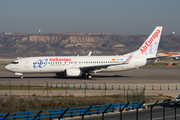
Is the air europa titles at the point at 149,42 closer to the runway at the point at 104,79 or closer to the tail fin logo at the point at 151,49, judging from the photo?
the tail fin logo at the point at 151,49

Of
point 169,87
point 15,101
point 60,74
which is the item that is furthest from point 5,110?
point 60,74

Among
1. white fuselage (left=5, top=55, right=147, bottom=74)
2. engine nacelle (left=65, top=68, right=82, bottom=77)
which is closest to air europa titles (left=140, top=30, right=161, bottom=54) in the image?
white fuselage (left=5, top=55, right=147, bottom=74)

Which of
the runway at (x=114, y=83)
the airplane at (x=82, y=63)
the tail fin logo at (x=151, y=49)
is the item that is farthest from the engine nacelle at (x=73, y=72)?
the tail fin logo at (x=151, y=49)

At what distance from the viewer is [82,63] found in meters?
50.8

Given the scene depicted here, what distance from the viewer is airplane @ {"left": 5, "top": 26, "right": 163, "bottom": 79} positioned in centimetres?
4862

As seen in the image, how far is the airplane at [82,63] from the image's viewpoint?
4862 centimetres

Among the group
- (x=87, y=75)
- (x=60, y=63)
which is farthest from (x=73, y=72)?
(x=87, y=75)

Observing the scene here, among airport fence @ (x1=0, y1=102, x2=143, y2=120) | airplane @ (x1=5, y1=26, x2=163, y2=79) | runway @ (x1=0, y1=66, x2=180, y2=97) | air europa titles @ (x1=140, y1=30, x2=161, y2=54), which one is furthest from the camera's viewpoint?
air europa titles @ (x1=140, y1=30, x2=161, y2=54)

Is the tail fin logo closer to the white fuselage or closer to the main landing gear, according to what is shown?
the white fuselage

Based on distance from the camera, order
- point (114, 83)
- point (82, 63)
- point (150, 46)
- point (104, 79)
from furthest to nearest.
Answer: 1. point (150, 46)
2. point (82, 63)
3. point (104, 79)
4. point (114, 83)

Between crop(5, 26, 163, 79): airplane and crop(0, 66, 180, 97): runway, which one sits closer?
crop(0, 66, 180, 97): runway

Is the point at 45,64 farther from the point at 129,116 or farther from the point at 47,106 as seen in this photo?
the point at 129,116

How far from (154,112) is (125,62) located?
2765 cm

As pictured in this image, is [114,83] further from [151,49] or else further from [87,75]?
[151,49]
